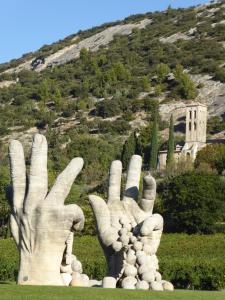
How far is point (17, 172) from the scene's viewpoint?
1888 cm

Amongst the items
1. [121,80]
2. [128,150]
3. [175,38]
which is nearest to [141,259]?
[128,150]

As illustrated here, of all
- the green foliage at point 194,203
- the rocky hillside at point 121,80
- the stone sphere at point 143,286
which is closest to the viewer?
the stone sphere at point 143,286

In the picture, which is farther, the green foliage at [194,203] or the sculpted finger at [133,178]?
the green foliage at [194,203]

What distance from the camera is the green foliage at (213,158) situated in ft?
244

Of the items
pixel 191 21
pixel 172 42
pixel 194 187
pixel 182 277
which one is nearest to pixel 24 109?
pixel 172 42

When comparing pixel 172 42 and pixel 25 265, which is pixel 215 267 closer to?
pixel 25 265

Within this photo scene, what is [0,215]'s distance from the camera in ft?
205

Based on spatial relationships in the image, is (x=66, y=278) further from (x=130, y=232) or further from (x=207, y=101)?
(x=207, y=101)

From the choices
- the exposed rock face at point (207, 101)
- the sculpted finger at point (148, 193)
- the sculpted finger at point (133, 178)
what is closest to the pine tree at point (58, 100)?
the exposed rock face at point (207, 101)

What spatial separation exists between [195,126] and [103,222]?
73206 mm

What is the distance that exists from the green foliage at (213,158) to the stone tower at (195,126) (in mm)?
10810

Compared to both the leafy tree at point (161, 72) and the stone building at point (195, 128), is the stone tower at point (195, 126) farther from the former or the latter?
the leafy tree at point (161, 72)

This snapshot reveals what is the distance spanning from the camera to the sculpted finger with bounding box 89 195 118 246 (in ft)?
66.9

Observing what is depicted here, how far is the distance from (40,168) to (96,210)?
2.56m
